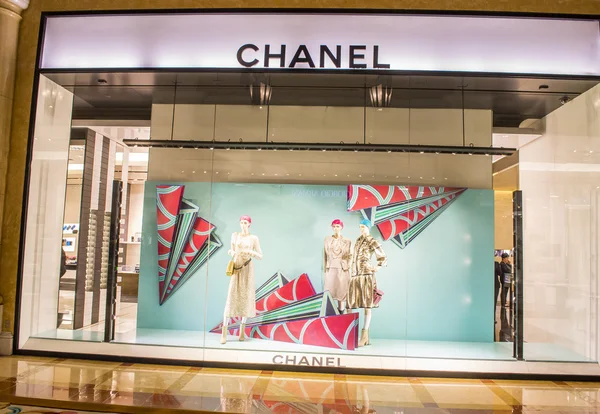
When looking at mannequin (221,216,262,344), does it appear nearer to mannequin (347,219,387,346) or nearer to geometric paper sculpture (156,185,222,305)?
geometric paper sculpture (156,185,222,305)

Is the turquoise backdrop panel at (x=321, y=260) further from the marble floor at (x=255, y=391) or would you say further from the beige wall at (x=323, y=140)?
the marble floor at (x=255, y=391)

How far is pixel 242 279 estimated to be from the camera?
16.4 ft

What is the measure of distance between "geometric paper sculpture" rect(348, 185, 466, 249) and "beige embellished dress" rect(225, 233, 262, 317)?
1.34m

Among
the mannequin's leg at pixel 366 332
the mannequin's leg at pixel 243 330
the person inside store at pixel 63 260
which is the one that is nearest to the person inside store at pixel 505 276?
the mannequin's leg at pixel 366 332

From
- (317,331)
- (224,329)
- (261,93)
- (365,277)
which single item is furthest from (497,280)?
(261,93)

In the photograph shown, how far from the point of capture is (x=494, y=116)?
4984mm

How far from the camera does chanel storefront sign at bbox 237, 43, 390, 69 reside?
453cm

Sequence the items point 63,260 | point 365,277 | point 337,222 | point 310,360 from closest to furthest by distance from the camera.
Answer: point 310,360
point 365,277
point 63,260
point 337,222

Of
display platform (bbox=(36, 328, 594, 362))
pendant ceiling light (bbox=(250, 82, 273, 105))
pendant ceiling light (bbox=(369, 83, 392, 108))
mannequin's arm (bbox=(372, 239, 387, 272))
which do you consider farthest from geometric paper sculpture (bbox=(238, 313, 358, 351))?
pendant ceiling light (bbox=(250, 82, 273, 105))

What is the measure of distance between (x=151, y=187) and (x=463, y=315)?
3.96m

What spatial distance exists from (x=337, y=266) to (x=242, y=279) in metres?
1.14

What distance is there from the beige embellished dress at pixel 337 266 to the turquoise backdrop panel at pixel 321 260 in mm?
97

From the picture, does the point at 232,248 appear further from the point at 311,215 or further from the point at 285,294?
the point at 311,215

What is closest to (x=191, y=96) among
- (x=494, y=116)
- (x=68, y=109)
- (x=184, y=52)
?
(x=184, y=52)
